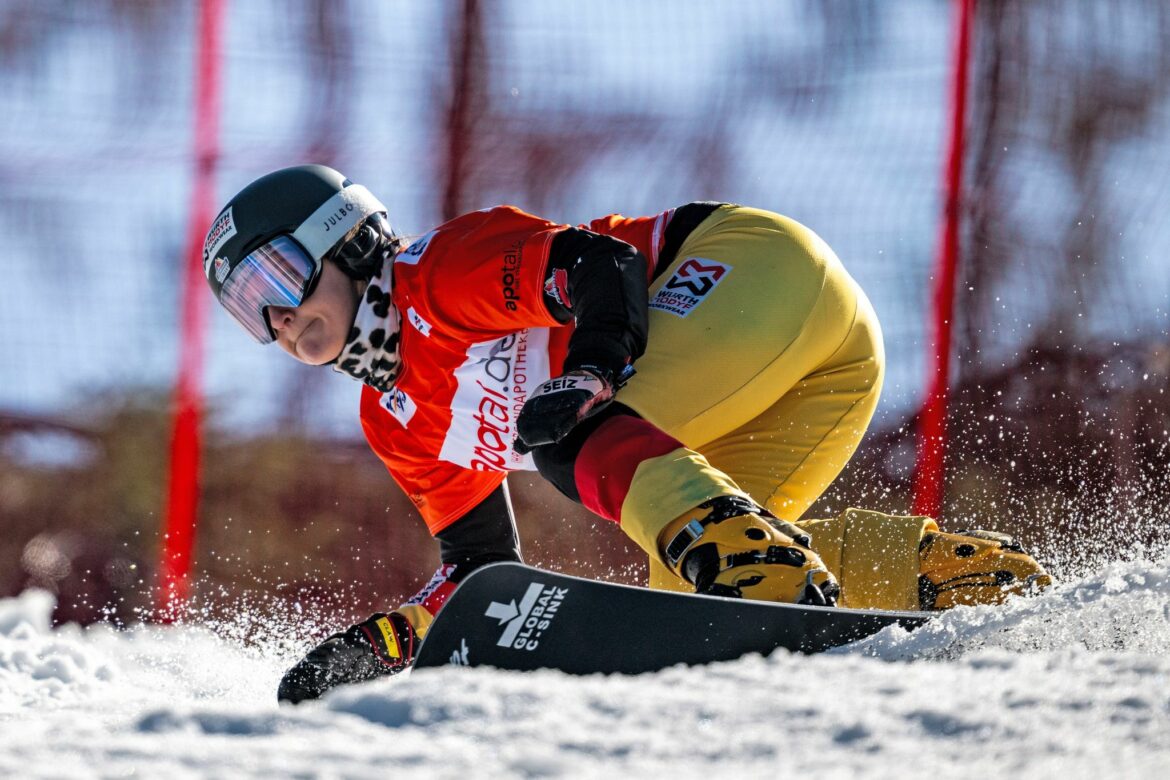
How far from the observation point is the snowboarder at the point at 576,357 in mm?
2080

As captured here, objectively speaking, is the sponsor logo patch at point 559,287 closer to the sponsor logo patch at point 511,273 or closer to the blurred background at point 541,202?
the sponsor logo patch at point 511,273

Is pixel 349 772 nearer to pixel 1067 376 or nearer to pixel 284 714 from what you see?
pixel 284 714

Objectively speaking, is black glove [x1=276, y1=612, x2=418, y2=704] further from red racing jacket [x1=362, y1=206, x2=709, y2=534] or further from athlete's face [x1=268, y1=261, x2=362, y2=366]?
athlete's face [x1=268, y1=261, x2=362, y2=366]

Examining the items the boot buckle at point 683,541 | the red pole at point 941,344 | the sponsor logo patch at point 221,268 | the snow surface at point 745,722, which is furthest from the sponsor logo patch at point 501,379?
the red pole at point 941,344

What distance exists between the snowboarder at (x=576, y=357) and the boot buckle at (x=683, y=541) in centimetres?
14

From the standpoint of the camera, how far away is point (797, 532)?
1810 millimetres

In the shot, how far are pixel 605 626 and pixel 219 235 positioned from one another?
1.32 metres

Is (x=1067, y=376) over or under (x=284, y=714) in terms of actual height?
under

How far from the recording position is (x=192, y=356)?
4223 mm

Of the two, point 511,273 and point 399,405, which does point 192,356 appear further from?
point 511,273

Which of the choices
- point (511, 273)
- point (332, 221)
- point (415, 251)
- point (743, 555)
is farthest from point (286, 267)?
point (743, 555)

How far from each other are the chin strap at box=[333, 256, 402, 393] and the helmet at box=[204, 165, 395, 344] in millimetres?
42

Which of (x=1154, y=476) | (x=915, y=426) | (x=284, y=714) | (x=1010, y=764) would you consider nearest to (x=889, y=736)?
(x=1010, y=764)

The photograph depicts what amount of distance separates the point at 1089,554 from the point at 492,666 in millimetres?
2484
